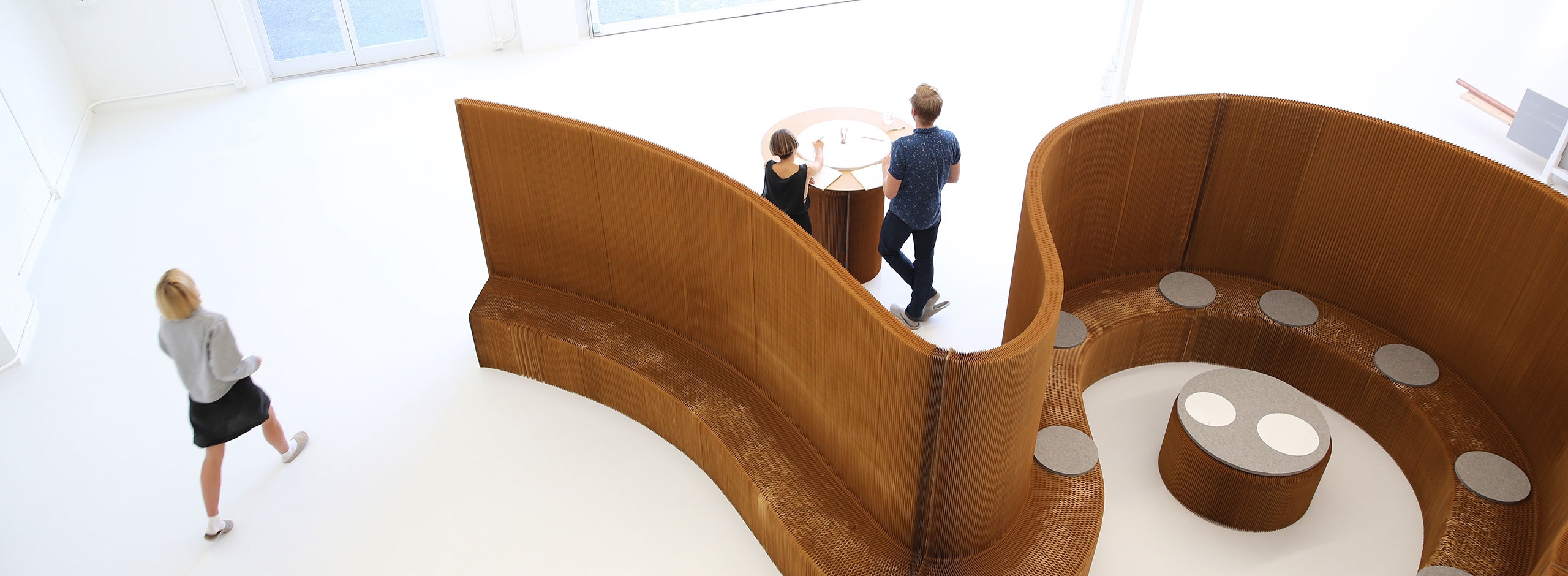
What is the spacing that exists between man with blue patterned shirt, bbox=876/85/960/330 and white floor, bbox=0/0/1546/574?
1.01ft

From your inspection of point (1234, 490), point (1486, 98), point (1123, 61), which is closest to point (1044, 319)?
point (1234, 490)

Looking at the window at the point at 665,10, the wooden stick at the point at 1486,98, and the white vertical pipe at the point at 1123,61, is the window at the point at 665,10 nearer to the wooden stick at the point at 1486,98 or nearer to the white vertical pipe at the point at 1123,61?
the white vertical pipe at the point at 1123,61

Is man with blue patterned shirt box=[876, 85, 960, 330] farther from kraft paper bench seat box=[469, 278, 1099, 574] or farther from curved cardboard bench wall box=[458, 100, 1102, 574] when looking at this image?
kraft paper bench seat box=[469, 278, 1099, 574]

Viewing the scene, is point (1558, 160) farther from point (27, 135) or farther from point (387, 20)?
point (27, 135)

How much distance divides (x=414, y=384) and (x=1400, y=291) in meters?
5.63

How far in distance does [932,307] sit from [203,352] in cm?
399

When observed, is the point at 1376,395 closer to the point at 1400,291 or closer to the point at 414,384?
the point at 1400,291

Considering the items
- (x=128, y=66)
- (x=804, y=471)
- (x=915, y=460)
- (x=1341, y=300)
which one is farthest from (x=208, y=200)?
(x=1341, y=300)

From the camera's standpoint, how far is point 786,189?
5145mm

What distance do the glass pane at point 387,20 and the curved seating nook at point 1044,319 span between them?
529 centimetres

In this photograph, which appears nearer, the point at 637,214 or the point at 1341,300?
the point at 637,214

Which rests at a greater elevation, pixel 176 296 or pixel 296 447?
pixel 176 296

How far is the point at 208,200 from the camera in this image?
24.2ft

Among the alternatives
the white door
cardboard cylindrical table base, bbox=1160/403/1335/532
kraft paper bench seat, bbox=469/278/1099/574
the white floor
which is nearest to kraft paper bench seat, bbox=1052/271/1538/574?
the white floor
